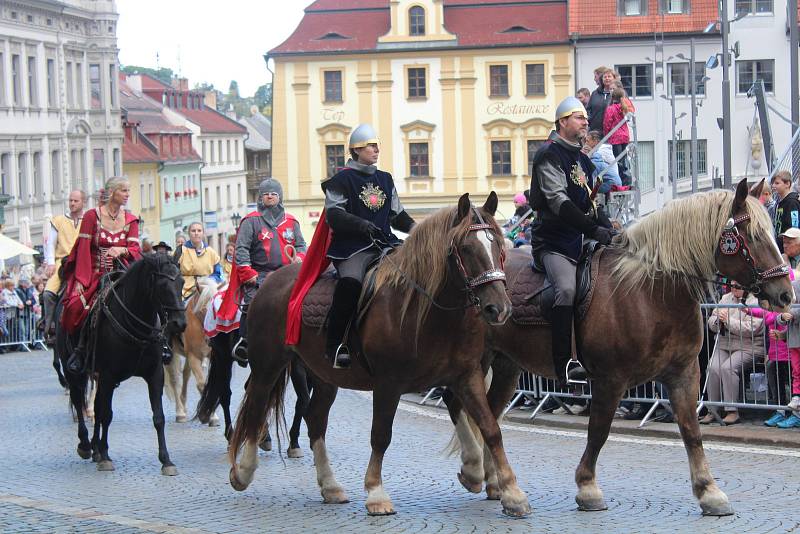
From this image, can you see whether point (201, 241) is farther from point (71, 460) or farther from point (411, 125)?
point (411, 125)

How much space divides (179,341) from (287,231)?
4412 millimetres

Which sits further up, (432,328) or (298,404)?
(432,328)

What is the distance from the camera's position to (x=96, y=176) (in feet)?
233

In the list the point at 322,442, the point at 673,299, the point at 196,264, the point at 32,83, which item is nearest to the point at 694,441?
the point at 673,299

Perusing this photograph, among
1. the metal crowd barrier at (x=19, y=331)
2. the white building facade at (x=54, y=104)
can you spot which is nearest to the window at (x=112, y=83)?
the white building facade at (x=54, y=104)

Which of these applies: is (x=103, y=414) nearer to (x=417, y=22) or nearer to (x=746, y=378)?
(x=746, y=378)

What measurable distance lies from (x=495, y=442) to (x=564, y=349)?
912 millimetres

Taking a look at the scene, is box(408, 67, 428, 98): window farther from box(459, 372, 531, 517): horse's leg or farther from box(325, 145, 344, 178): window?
box(459, 372, 531, 517): horse's leg

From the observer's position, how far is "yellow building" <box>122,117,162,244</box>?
79.3 meters

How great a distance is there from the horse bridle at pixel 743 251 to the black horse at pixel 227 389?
5031mm

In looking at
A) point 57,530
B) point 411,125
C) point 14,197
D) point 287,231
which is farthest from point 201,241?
point 411,125

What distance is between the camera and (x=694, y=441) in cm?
951

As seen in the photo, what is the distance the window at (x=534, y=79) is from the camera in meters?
69.6

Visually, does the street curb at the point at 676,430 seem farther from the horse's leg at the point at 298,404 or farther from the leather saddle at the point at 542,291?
the leather saddle at the point at 542,291
